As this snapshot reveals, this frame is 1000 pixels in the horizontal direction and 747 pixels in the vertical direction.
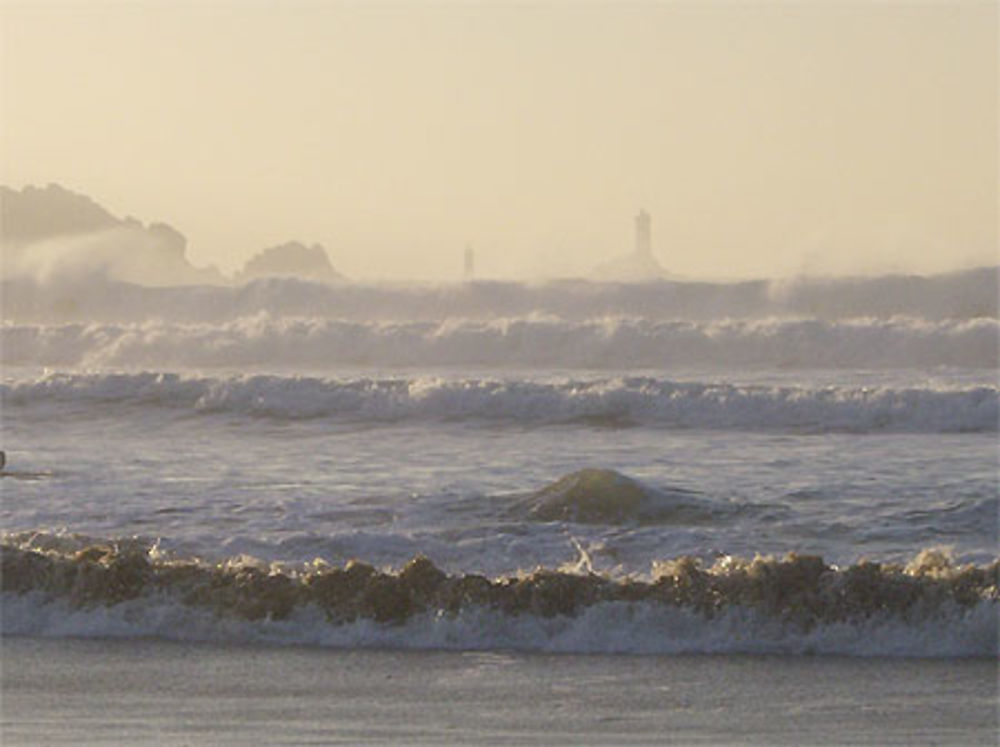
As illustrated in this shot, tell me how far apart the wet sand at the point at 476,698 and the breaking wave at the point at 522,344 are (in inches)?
1232

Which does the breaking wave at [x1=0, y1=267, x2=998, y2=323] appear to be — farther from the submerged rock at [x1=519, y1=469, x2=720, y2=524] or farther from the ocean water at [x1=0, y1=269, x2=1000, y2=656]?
the submerged rock at [x1=519, y1=469, x2=720, y2=524]

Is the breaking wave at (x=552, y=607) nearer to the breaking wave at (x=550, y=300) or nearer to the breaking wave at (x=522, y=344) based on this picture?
the breaking wave at (x=522, y=344)

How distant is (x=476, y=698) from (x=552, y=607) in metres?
1.68

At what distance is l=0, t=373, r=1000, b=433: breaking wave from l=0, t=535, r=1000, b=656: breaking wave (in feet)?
47.0

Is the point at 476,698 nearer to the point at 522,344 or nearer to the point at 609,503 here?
the point at 609,503

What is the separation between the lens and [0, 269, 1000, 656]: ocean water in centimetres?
1116

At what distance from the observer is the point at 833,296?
53438mm

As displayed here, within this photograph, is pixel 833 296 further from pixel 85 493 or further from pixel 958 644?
pixel 958 644

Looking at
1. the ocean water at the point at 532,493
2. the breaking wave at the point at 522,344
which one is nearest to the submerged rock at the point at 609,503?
the ocean water at the point at 532,493

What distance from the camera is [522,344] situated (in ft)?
151

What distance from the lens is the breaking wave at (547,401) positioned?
26.5 meters

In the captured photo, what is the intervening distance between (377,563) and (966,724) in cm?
526

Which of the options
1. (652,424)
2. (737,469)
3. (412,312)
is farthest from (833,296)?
(737,469)

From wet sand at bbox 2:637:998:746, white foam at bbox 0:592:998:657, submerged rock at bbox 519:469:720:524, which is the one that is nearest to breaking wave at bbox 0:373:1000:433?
submerged rock at bbox 519:469:720:524
